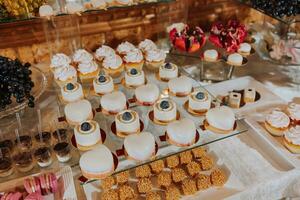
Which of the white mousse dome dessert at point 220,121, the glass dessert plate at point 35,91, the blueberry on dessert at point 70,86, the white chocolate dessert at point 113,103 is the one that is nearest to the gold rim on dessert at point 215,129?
the white mousse dome dessert at point 220,121

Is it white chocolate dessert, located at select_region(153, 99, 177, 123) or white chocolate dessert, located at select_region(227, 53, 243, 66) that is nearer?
white chocolate dessert, located at select_region(153, 99, 177, 123)

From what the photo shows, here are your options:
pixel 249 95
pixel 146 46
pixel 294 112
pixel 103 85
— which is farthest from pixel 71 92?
pixel 294 112

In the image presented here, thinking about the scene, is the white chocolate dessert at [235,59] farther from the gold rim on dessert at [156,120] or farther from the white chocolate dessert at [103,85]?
the white chocolate dessert at [103,85]

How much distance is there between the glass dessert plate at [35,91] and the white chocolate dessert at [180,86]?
54cm

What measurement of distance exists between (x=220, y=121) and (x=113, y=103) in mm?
411

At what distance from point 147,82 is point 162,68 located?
0.09 metres

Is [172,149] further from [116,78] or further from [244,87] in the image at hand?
[244,87]

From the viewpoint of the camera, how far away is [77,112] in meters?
1.31

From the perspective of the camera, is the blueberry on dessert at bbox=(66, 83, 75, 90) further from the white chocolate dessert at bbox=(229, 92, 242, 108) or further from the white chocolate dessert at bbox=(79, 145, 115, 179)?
the white chocolate dessert at bbox=(229, 92, 242, 108)

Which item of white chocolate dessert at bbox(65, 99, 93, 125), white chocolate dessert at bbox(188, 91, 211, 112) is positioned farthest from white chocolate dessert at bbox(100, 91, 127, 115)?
white chocolate dessert at bbox(188, 91, 211, 112)

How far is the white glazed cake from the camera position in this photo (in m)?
1.42

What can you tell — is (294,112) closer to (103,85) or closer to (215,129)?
(215,129)

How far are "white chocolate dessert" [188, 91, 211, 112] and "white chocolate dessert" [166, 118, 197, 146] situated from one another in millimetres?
149

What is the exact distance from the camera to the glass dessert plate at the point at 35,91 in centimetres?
139
